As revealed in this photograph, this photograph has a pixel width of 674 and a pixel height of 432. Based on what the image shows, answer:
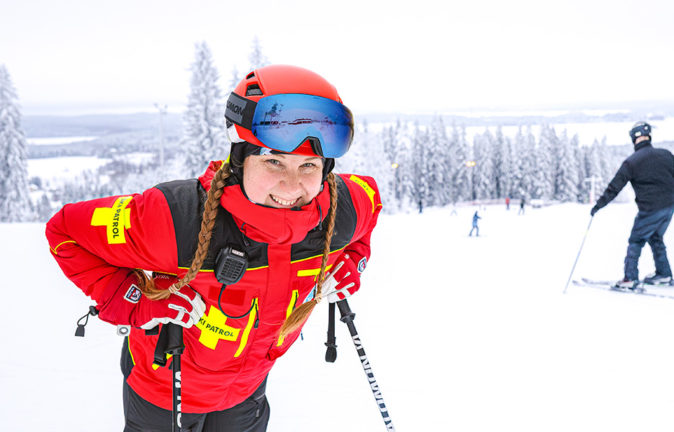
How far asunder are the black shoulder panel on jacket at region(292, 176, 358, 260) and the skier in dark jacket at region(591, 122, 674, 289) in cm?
619

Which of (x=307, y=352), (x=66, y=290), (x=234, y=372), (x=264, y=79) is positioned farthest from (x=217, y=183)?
(x=66, y=290)

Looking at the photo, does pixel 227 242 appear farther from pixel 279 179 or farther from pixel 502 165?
pixel 502 165

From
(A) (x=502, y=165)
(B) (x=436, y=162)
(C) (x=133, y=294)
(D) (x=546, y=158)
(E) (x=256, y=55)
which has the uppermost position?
(E) (x=256, y=55)

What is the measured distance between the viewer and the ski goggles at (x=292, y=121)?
1.90 meters

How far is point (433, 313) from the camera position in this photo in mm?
6590

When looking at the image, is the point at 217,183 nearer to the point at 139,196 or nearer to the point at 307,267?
the point at 139,196

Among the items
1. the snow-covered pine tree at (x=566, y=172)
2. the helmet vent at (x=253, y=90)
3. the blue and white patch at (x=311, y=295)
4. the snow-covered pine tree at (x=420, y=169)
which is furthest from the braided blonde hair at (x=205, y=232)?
the snow-covered pine tree at (x=566, y=172)

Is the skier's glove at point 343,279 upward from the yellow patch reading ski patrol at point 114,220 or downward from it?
downward

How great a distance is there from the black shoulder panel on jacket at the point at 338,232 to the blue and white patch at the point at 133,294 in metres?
0.68

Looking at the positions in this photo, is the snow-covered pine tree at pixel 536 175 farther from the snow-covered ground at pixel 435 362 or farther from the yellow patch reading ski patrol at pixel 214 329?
the yellow patch reading ski patrol at pixel 214 329

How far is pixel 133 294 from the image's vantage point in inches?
78.4

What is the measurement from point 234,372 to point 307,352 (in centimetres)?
299

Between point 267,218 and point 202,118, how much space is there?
1197 inches

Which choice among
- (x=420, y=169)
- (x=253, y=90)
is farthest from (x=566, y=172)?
(x=253, y=90)
